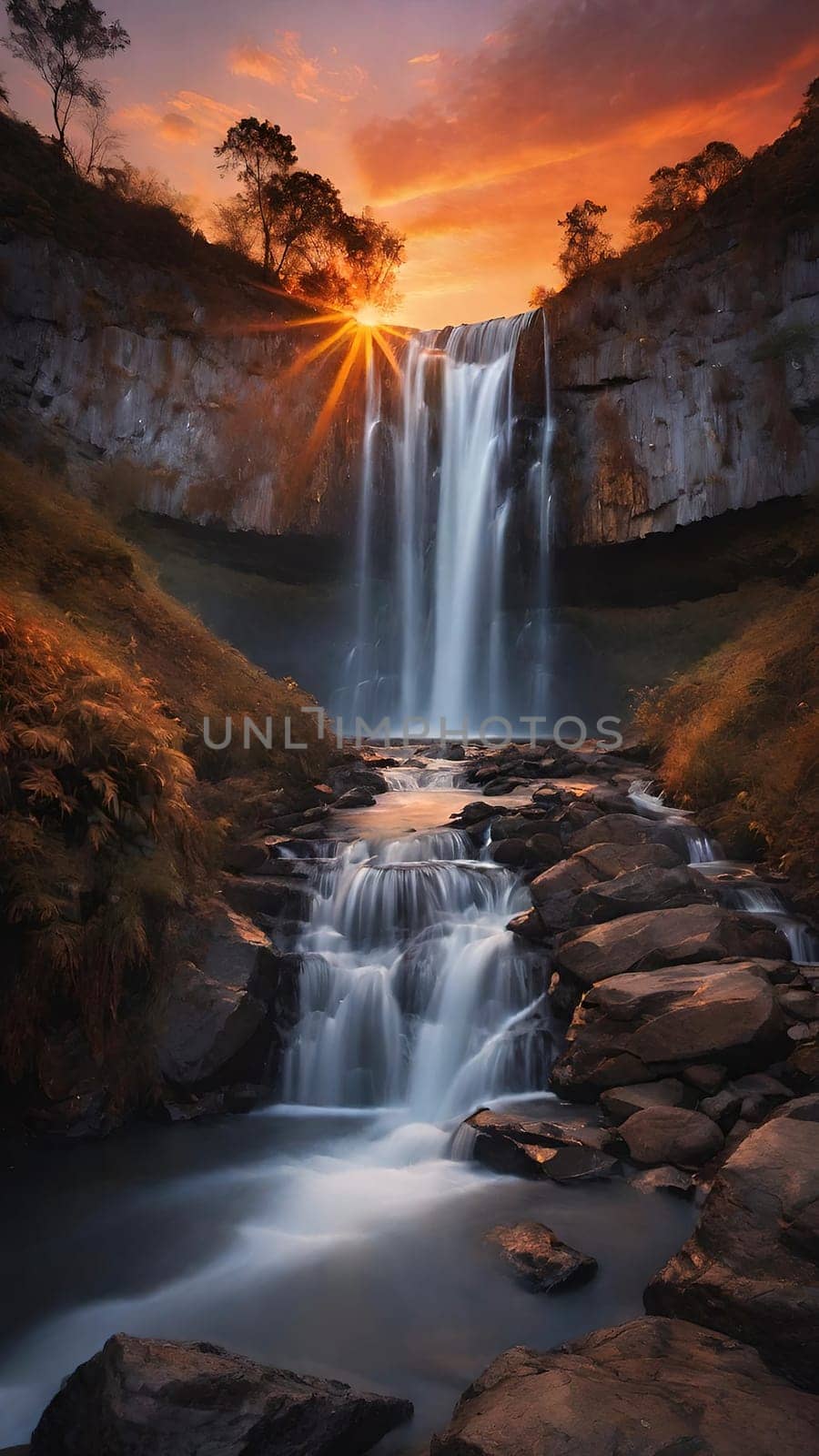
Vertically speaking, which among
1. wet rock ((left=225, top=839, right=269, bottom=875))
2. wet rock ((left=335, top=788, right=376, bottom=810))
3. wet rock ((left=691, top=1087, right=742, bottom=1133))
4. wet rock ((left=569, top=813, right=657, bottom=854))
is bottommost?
wet rock ((left=691, top=1087, right=742, bottom=1133))

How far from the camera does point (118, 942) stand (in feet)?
22.9

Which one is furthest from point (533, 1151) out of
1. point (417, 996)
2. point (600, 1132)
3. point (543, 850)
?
point (543, 850)

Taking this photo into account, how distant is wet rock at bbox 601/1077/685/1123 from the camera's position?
663 centimetres

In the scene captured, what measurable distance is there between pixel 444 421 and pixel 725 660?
44.4 ft

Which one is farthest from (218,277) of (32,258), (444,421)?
(444,421)

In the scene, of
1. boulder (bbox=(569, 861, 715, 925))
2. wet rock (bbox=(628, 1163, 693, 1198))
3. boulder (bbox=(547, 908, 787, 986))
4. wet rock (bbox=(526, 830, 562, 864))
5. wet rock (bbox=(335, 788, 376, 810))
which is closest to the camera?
wet rock (bbox=(628, 1163, 693, 1198))

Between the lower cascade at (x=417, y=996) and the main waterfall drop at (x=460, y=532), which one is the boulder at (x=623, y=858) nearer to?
the lower cascade at (x=417, y=996)

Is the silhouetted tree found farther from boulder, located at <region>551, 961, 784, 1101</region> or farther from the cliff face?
boulder, located at <region>551, 961, 784, 1101</region>

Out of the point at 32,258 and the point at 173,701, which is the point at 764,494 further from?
the point at 32,258

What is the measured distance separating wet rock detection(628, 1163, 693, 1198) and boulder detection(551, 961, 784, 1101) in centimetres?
103

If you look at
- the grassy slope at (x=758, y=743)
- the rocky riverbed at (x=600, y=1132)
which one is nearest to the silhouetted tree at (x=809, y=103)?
the grassy slope at (x=758, y=743)

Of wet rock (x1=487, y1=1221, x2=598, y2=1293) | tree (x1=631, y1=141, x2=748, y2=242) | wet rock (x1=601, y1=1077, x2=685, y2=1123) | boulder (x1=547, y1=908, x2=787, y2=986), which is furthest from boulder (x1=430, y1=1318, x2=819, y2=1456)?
tree (x1=631, y1=141, x2=748, y2=242)

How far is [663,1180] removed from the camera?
5871 mm

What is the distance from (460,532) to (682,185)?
17268 millimetres
